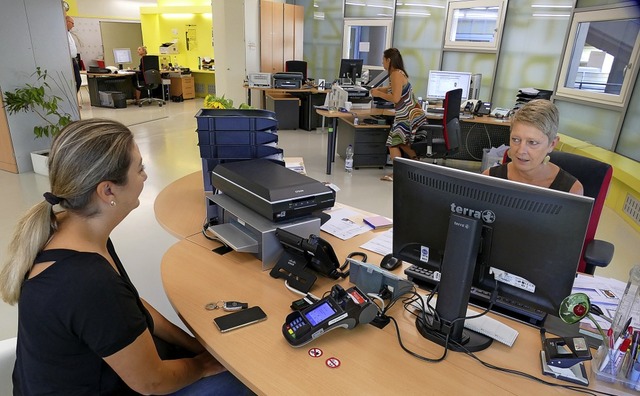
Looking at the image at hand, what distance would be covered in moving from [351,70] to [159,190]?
13.6ft

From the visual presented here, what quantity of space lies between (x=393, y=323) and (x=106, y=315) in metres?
0.82

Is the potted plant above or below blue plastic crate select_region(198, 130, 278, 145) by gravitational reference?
below

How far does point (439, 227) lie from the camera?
1.20 m

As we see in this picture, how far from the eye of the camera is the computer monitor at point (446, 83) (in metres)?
5.80

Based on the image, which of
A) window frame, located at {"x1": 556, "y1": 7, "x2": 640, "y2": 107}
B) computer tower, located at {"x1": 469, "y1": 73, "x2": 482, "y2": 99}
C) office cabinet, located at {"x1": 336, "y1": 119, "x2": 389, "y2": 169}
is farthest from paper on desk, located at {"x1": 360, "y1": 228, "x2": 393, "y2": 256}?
computer tower, located at {"x1": 469, "y1": 73, "x2": 482, "y2": 99}

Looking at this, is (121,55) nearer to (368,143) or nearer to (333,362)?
(368,143)

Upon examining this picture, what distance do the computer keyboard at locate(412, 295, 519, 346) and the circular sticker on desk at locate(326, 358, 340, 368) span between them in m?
0.36

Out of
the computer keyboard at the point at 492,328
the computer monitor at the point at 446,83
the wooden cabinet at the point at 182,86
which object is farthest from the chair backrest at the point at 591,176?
the wooden cabinet at the point at 182,86

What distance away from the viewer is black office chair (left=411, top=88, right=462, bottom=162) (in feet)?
15.0

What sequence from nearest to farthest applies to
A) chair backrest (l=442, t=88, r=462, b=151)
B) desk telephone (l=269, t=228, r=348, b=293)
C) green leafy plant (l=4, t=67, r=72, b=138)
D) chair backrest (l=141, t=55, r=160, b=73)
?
desk telephone (l=269, t=228, r=348, b=293) → green leafy plant (l=4, t=67, r=72, b=138) → chair backrest (l=442, t=88, r=462, b=151) → chair backrest (l=141, t=55, r=160, b=73)

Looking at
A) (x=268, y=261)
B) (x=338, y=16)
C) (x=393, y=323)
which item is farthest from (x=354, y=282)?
(x=338, y=16)

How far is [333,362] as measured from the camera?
3.61 feet

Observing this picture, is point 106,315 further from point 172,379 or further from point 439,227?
point 439,227

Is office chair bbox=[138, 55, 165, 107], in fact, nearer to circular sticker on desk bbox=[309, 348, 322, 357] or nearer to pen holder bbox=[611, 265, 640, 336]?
circular sticker on desk bbox=[309, 348, 322, 357]
